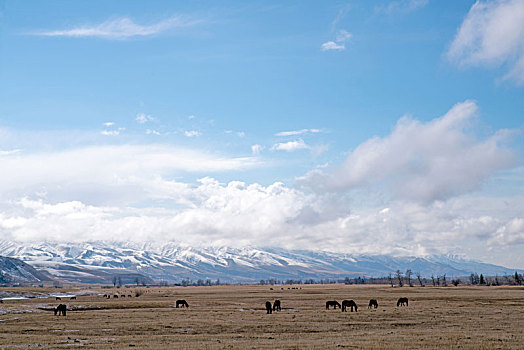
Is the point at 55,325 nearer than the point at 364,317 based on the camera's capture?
Yes

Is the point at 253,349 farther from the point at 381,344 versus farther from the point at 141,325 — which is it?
the point at 141,325

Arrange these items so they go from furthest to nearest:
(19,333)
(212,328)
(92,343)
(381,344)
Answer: (212,328), (19,333), (92,343), (381,344)

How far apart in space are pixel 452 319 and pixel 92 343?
38.7m

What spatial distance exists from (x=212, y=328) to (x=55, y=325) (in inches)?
687

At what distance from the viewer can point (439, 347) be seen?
32219 mm

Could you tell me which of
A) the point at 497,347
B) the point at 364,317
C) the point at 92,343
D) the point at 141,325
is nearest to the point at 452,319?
the point at 364,317

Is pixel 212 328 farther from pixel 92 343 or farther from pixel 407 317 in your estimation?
pixel 407 317

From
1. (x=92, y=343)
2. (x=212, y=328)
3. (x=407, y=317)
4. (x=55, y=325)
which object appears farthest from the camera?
(x=407, y=317)

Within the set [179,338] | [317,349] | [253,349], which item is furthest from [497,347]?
[179,338]

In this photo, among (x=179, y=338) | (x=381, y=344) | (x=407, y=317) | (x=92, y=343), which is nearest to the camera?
(x=381, y=344)

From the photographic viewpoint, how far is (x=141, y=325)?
166 ft

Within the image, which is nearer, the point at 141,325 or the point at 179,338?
the point at 179,338

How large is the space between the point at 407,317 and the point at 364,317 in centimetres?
510

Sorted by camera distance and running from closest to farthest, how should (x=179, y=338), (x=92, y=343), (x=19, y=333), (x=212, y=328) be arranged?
(x=92, y=343), (x=179, y=338), (x=19, y=333), (x=212, y=328)
